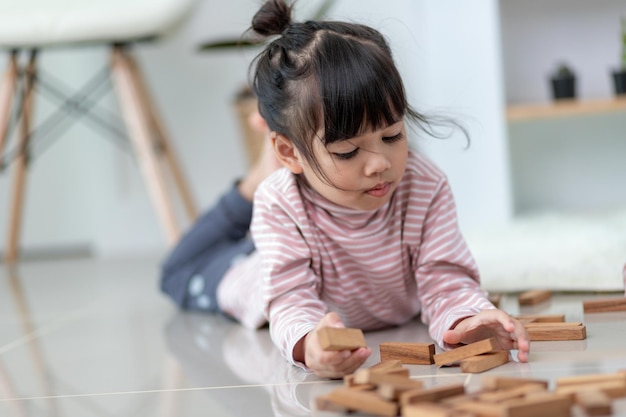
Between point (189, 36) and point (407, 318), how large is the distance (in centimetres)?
153

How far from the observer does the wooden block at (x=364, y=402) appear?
0.74m

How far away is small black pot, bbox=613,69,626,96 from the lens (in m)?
2.21

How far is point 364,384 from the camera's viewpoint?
2.60 ft

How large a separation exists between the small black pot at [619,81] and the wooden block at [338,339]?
158cm

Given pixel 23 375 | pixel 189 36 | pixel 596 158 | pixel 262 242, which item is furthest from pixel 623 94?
pixel 23 375

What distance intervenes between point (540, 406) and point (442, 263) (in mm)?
431

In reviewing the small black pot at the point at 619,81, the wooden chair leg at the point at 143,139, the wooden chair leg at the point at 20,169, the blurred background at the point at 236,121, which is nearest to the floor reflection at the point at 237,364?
the wooden chair leg at the point at 143,139

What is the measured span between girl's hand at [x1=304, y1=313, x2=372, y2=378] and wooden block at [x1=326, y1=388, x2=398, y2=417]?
0.09 m

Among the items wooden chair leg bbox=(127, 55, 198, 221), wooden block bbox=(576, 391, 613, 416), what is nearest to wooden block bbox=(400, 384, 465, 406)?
wooden block bbox=(576, 391, 613, 416)

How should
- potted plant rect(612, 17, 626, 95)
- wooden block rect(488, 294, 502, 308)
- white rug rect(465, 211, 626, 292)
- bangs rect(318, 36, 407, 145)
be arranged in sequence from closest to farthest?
bangs rect(318, 36, 407, 145) → wooden block rect(488, 294, 502, 308) → white rug rect(465, 211, 626, 292) → potted plant rect(612, 17, 626, 95)

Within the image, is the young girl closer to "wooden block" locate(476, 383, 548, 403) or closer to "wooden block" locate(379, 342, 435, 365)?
"wooden block" locate(379, 342, 435, 365)

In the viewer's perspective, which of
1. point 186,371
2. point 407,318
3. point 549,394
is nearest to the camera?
point 549,394

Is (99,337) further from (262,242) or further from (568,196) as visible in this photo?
(568,196)

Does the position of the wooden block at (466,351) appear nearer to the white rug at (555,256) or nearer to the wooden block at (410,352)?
the wooden block at (410,352)
